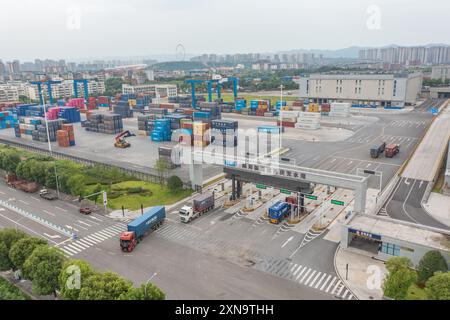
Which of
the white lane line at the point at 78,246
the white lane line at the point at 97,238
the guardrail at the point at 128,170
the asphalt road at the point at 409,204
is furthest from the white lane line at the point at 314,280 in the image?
the guardrail at the point at 128,170

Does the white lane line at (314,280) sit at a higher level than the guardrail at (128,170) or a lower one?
lower

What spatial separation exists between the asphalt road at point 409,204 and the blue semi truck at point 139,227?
2825 centimetres

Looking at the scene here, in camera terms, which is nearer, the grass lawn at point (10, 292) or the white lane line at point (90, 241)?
the grass lawn at point (10, 292)

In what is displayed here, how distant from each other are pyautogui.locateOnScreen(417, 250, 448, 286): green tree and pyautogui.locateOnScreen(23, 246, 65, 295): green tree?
93.5 ft

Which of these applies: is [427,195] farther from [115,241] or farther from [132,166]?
[132,166]

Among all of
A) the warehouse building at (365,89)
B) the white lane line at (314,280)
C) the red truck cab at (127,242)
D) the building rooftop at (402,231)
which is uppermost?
the warehouse building at (365,89)

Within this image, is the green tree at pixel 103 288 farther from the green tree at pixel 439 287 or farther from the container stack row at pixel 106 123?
the container stack row at pixel 106 123

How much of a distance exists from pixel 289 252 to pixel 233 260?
5.84 m

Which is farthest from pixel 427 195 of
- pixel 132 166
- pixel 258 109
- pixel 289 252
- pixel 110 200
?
pixel 258 109

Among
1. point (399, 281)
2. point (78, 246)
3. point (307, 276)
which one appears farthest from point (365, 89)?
point (78, 246)

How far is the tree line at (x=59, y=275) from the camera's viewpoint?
22.3 meters

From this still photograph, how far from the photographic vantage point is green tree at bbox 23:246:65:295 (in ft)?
82.1

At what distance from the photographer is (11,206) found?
46.6m

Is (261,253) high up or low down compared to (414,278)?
down
